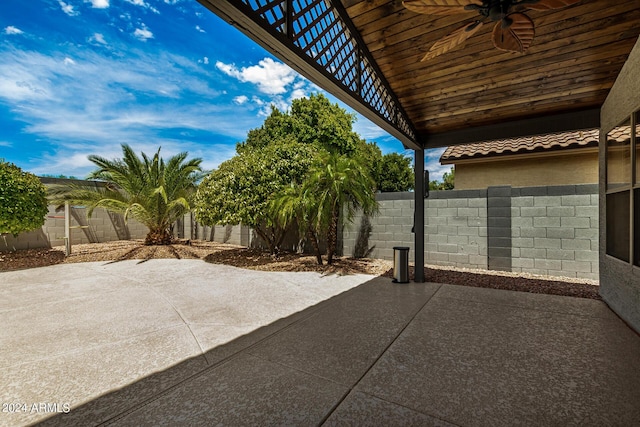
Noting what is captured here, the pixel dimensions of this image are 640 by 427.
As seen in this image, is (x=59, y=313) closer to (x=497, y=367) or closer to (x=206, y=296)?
(x=206, y=296)

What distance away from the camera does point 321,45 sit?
248cm

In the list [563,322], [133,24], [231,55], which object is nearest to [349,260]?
[563,322]

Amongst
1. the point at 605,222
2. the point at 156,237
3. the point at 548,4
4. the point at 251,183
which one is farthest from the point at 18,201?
the point at 605,222

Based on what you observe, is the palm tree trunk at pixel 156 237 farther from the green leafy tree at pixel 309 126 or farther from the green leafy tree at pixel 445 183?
the green leafy tree at pixel 445 183

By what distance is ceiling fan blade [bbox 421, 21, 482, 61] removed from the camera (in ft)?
7.16

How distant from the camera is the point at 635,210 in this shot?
2.87 m

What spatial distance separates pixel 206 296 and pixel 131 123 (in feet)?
42.2

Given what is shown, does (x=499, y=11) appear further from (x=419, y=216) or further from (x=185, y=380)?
(x=185, y=380)

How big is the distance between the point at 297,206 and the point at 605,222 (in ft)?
16.0

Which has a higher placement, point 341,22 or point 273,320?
point 341,22

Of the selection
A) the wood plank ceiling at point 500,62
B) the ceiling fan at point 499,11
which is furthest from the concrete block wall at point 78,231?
the ceiling fan at point 499,11

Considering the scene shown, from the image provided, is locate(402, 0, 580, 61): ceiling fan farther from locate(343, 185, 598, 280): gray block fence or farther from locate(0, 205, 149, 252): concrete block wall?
locate(0, 205, 149, 252): concrete block wall

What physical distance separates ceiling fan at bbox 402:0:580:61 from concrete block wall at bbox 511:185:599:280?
12.4ft

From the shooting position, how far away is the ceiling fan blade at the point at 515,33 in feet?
6.85
